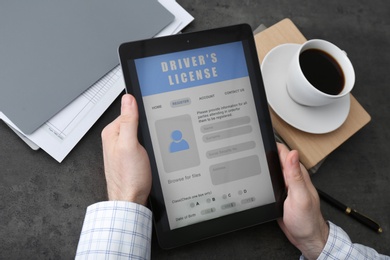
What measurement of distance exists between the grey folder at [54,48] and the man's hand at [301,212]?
358 mm

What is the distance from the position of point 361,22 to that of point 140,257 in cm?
65

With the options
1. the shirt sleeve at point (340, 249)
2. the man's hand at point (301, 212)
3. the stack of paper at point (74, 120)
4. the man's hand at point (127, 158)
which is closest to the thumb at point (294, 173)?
the man's hand at point (301, 212)

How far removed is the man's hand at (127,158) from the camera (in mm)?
536

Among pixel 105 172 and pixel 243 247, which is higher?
pixel 105 172

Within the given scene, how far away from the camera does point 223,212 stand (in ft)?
1.93

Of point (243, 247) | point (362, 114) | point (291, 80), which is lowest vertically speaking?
point (243, 247)

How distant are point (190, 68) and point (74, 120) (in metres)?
0.23

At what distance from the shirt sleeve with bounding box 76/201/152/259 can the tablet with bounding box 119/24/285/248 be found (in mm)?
29

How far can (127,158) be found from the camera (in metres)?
0.54

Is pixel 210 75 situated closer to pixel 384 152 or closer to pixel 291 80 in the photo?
pixel 291 80

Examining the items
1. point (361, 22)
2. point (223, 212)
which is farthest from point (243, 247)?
point (361, 22)

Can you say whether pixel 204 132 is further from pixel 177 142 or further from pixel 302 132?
pixel 302 132

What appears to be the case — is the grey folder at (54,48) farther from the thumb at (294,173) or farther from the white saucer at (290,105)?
the thumb at (294,173)

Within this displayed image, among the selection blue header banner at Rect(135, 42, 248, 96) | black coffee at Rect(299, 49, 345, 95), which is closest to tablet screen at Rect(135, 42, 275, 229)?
blue header banner at Rect(135, 42, 248, 96)
